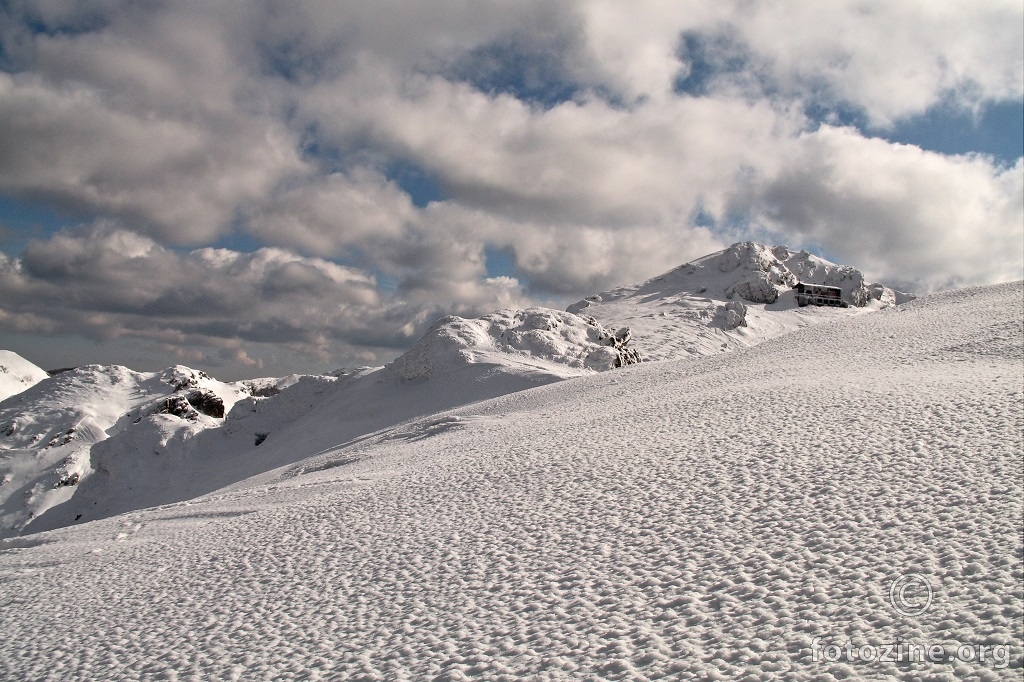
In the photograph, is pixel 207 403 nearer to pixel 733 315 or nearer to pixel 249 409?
pixel 249 409

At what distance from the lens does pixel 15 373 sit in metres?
74.6

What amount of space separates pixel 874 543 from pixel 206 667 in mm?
7035

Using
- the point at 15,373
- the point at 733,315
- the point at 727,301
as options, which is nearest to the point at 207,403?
the point at 733,315

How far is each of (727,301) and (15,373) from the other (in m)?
82.5

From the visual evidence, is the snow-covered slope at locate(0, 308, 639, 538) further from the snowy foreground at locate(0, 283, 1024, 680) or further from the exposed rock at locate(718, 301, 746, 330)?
the exposed rock at locate(718, 301, 746, 330)

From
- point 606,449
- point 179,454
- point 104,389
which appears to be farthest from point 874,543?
point 104,389

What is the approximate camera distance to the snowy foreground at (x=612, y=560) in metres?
5.29

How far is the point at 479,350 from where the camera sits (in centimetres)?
2920

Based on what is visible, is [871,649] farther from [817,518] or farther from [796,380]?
[796,380]

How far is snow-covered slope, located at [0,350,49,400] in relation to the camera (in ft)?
236

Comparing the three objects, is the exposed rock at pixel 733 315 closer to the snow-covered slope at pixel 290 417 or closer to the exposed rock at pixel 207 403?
the snow-covered slope at pixel 290 417

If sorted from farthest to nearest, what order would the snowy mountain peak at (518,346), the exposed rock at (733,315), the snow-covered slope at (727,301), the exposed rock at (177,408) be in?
the exposed rock at (733,315)
the snow-covered slope at (727,301)
the exposed rock at (177,408)
the snowy mountain peak at (518,346)

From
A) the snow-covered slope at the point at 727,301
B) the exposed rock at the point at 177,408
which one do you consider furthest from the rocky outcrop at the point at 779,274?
the exposed rock at the point at 177,408

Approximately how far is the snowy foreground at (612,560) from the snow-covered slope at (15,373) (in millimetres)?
74897
